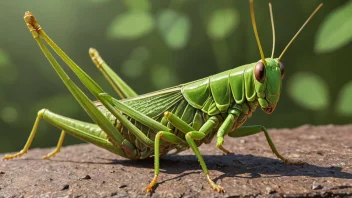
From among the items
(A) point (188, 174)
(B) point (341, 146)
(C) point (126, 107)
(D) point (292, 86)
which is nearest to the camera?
(A) point (188, 174)

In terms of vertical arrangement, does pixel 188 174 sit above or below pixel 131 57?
below

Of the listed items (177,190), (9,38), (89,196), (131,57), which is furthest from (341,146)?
(9,38)

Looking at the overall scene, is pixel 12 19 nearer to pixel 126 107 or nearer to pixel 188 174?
pixel 126 107

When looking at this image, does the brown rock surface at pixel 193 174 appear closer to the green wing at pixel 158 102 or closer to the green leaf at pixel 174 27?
the green wing at pixel 158 102

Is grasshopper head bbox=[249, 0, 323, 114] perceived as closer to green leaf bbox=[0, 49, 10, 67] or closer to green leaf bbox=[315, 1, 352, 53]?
green leaf bbox=[315, 1, 352, 53]

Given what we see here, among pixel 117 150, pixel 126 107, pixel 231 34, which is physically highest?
pixel 231 34

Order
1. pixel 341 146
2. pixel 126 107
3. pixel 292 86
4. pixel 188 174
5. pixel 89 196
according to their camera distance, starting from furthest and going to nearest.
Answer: pixel 292 86, pixel 341 146, pixel 126 107, pixel 188 174, pixel 89 196

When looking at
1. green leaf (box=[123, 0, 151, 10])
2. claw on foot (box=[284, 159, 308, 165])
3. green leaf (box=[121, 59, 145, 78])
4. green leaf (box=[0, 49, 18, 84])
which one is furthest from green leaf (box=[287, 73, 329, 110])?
green leaf (box=[0, 49, 18, 84])
